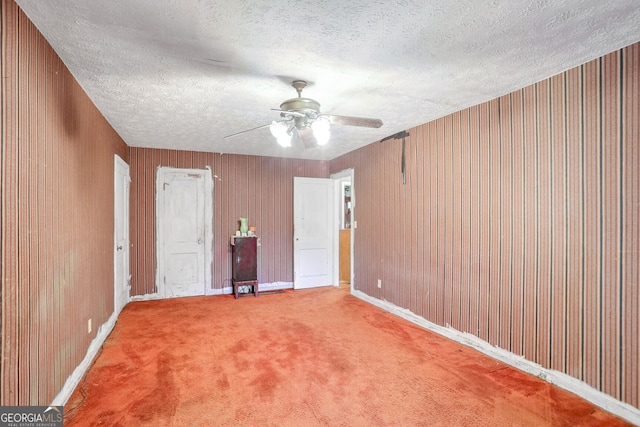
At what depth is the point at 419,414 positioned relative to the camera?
2.18m

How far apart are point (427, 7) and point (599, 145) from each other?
1.64 meters

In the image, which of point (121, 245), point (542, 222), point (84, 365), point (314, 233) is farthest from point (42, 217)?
point (314, 233)

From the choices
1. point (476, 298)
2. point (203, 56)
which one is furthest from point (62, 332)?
point (476, 298)

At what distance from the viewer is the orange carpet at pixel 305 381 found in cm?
215

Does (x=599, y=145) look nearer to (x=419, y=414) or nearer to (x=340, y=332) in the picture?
(x=419, y=414)

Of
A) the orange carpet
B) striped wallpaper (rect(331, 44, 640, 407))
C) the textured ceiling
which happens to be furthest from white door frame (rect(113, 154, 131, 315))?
striped wallpaper (rect(331, 44, 640, 407))

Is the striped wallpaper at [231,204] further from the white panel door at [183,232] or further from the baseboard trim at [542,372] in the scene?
the baseboard trim at [542,372]

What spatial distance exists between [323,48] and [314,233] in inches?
165

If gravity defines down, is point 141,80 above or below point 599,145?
above

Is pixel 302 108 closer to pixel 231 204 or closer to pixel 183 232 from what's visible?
pixel 231 204

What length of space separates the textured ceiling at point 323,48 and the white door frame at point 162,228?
6.60 ft

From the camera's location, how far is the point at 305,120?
265 cm

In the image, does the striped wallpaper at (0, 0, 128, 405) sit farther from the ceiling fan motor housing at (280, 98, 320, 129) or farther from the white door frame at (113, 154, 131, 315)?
the ceiling fan motor housing at (280, 98, 320, 129)

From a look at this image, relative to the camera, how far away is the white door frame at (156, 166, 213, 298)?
529 cm
